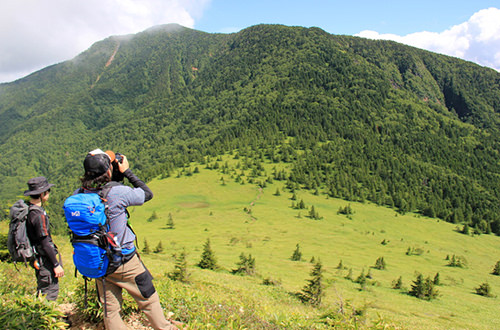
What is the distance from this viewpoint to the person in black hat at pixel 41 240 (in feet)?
19.9

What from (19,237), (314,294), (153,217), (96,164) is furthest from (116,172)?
(153,217)

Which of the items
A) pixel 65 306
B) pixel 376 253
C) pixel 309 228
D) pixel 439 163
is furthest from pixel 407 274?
pixel 439 163

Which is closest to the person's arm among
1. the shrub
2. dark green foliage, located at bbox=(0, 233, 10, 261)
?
the shrub

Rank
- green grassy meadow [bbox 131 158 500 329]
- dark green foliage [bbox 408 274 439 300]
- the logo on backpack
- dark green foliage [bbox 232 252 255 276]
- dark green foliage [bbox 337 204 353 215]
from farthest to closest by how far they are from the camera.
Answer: dark green foliage [bbox 337 204 353 215] → dark green foliage [bbox 408 274 439 300] → green grassy meadow [bbox 131 158 500 329] → dark green foliage [bbox 232 252 255 276] → the logo on backpack

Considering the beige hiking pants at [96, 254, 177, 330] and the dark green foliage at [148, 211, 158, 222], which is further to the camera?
the dark green foliage at [148, 211, 158, 222]

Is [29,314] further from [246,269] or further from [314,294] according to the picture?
[246,269]

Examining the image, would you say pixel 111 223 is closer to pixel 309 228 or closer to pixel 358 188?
pixel 309 228

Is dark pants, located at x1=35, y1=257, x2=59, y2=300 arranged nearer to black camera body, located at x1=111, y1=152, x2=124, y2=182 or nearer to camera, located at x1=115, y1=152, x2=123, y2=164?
black camera body, located at x1=111, y1=152, x2=124, y2=182

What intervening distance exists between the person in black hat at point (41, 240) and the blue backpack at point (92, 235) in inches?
103

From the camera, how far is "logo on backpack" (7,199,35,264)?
234 inches

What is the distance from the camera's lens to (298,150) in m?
162

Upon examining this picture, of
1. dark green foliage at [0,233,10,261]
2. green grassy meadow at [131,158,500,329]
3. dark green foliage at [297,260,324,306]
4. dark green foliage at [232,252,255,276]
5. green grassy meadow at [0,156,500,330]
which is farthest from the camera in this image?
green grassy meadow at [131,158,500,329]

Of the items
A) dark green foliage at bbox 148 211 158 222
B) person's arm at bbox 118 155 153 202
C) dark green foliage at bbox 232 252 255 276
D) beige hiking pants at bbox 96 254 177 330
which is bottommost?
dark green foliage at bbox 148 211 158 222

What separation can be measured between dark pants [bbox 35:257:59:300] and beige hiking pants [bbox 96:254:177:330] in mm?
2387
